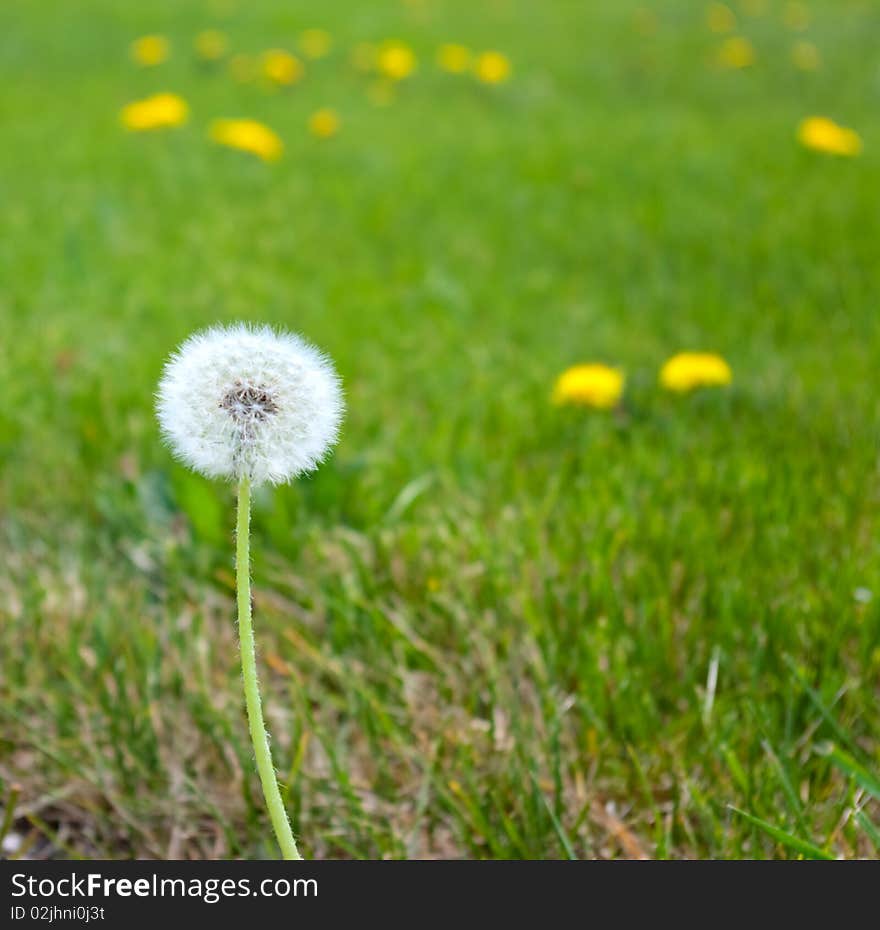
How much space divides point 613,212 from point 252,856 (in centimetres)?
317

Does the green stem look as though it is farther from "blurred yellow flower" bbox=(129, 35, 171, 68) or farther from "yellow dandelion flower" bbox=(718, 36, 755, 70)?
"yellow dandelion flower" bbox=(718, 36, 755, 70)

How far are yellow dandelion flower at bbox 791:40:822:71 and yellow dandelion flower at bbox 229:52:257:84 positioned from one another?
338 cm

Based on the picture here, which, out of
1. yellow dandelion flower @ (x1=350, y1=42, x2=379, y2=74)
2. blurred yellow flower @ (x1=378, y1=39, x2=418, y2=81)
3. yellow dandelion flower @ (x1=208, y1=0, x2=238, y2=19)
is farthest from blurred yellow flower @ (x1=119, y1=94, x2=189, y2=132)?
yellow dandelion flower @ (x1=208, y1=0, x2=238, y2=19)

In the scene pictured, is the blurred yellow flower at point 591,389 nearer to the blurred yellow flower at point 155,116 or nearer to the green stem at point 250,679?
the green stem at point 250,679

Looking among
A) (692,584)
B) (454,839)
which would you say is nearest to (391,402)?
(692,584)

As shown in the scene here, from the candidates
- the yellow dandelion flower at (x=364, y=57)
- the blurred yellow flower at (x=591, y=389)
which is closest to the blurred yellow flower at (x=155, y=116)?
the yellow dandelion flower at (x=364, y=57)

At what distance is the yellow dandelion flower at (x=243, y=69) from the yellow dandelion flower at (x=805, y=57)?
11.1ft

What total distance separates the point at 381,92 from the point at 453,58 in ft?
2.62

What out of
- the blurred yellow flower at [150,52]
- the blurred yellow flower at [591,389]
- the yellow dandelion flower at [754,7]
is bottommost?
the blurred yellow flower at [150,52]

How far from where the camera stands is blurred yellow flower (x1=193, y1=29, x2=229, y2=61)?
661cm

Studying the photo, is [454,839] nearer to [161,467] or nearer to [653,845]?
[653,845]

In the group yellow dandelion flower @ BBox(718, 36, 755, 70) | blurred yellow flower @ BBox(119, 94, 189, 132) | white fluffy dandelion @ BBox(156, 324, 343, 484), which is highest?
white fluffy dandelion @ BBox(156, 324, 343, 484)

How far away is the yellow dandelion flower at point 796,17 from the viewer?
8.45 meters

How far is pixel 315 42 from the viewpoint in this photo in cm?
695
